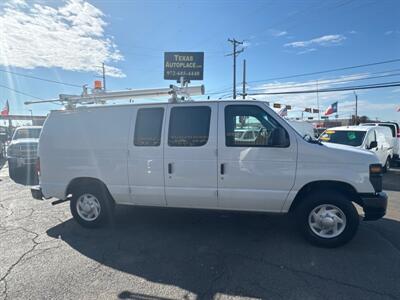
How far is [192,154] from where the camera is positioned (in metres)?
4.10

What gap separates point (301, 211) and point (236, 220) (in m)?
1.40

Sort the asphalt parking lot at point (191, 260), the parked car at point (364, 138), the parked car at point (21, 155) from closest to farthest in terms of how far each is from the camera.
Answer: the asphalt parking lot at point (191, 260) < the parked car at point (364, 138) < the parked car at point (21, 155)

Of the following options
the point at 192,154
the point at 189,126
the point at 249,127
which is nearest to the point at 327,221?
the point at 249,127

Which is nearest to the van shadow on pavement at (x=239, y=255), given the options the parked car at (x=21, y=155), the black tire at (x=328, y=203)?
the black tire at (x=328, y=203)

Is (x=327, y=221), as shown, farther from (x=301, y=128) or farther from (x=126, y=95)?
(x=301, y=128)

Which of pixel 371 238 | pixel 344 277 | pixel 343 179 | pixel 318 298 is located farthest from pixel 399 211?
pixel 318 298

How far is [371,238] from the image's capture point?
4.23m

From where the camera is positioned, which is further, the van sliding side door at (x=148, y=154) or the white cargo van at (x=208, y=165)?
the van sliding side door at (x=148, y=154)

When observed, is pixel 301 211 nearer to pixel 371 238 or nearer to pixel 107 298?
pixel 371 238

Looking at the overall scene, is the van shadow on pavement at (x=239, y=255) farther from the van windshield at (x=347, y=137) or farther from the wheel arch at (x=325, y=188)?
the van windshield at (x=347, y=137)

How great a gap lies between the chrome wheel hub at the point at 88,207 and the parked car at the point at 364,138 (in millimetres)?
8032

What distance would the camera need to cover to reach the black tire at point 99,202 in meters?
4.65

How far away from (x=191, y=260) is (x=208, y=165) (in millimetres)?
1350

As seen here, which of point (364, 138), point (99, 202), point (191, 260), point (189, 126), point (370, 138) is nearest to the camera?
point (191, 260)
